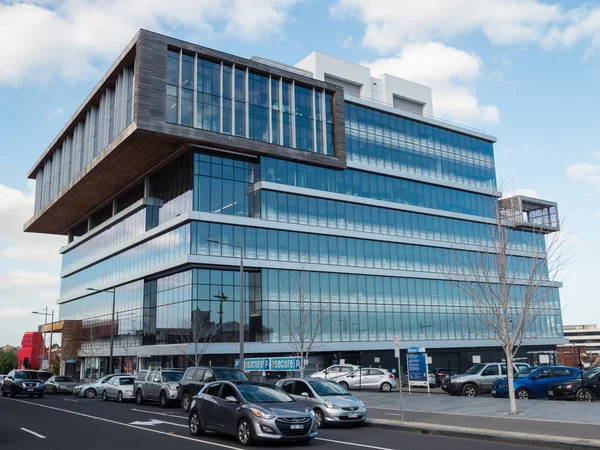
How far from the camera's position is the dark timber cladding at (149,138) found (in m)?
45.2

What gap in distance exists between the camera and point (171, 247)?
50562 millimetres

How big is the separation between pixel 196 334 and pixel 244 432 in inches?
1293

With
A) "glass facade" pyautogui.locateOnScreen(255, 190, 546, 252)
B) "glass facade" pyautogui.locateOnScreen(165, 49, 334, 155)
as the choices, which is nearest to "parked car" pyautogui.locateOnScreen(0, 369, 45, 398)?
"glass facade" pyautogui.locateOnScreen(165, 49, 334, 155)

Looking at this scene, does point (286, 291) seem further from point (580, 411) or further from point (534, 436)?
point (534, 436)

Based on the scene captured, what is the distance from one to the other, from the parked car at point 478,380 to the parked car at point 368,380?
19.9 feet

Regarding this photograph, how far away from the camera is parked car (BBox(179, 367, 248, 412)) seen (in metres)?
22.0

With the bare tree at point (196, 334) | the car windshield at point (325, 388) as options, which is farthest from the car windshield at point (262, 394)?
the bare tree at point (196, 334)

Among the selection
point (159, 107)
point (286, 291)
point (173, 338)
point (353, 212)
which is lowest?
point (173, 338)

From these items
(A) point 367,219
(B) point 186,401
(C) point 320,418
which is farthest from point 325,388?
(A) point 367,219

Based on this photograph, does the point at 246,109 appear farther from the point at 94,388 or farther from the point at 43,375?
the point at 43,375

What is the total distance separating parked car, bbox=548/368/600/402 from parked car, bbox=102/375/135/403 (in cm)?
2052

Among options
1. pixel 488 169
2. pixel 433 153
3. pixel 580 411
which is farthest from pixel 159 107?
pixel 488 169

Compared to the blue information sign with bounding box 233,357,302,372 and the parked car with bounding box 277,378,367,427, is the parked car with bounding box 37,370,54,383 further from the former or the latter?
the parked car with bounding box 277,378,367,427

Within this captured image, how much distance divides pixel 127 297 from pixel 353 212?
23.8 m
